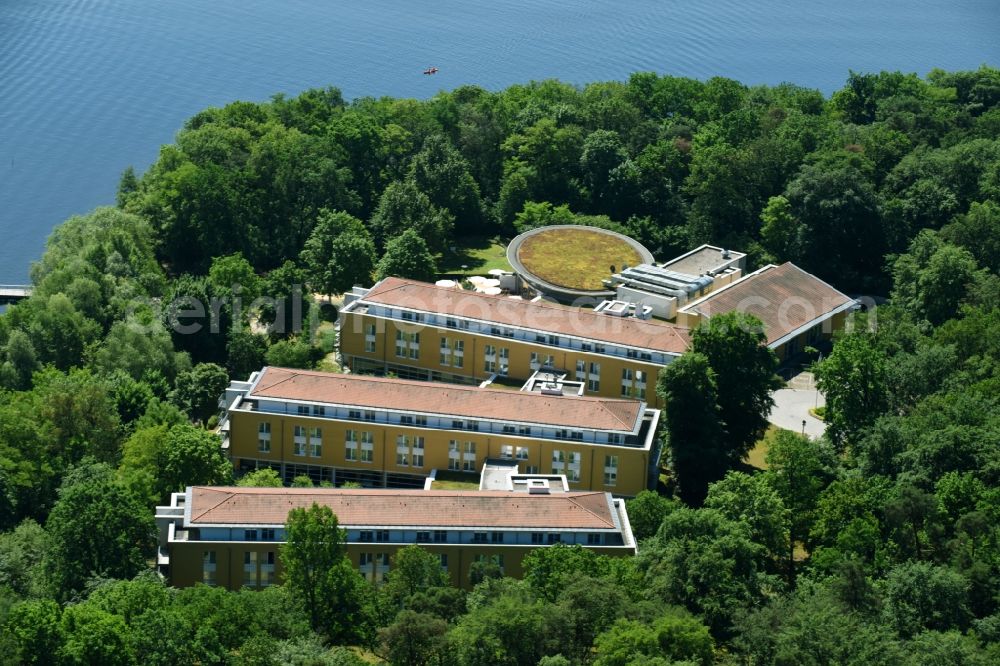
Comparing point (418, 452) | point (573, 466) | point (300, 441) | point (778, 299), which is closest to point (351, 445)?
point (300, 441)

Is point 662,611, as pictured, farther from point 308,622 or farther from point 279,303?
point 279,303

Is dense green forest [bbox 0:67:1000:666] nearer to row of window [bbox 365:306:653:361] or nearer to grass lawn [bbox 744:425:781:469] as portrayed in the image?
grass lawn [bbox 744:425:781:469]

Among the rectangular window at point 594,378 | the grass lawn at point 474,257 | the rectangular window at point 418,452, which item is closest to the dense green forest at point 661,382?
the grass lawn at point 474,257

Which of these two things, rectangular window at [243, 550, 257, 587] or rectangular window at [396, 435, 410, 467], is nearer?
rectangular window at [243, 550, 257, 587]

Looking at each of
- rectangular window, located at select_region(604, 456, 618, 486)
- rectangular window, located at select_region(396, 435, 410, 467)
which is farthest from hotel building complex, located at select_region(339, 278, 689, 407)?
rectangular window, located at select_region(396, 435, 410, 467)

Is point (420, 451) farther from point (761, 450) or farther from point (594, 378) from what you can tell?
point (761, 450)

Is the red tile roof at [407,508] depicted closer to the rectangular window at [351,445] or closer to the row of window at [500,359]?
the rectangular window at [351,445]
